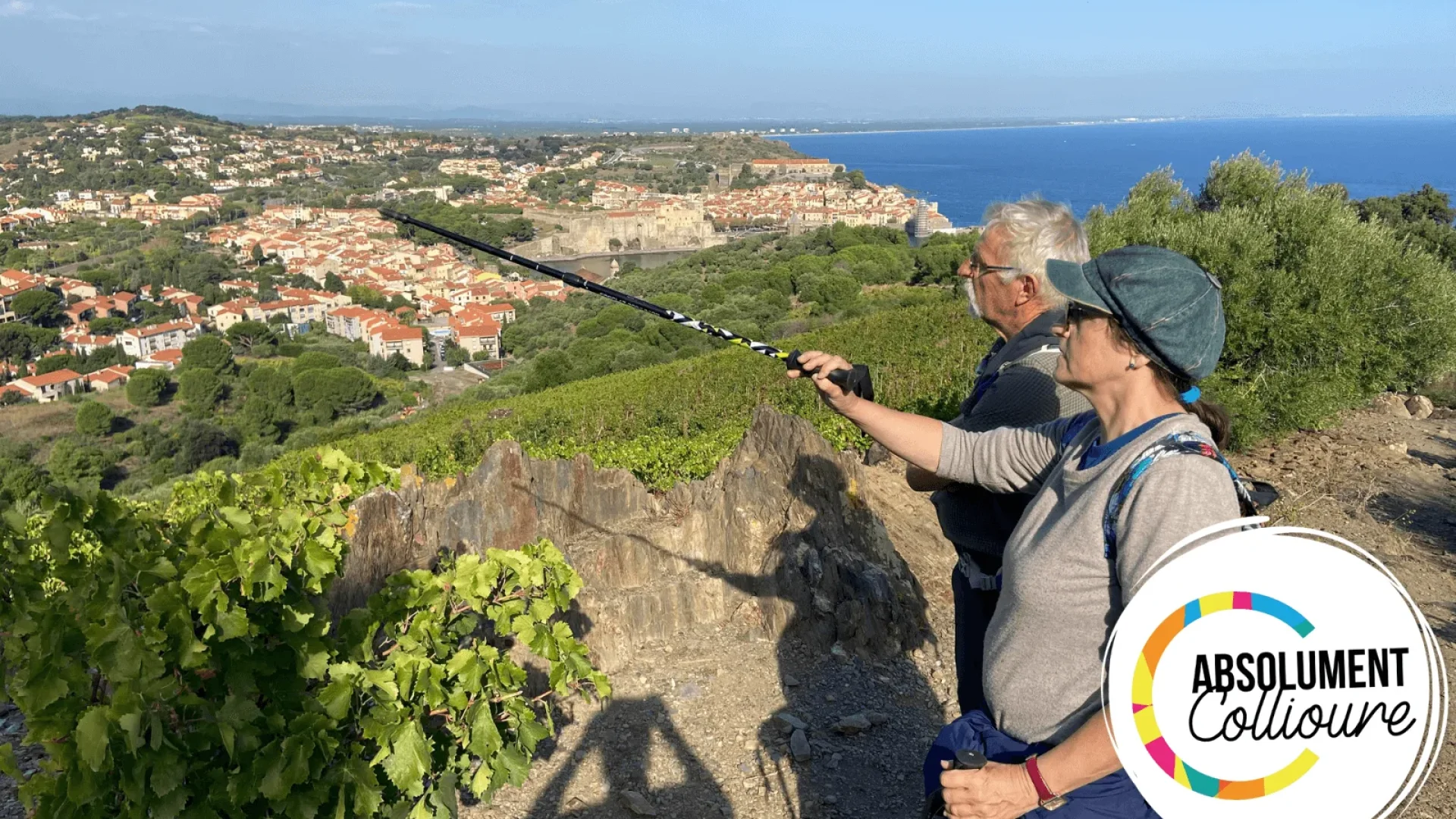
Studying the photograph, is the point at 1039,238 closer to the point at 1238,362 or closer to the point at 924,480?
the point at 924,480

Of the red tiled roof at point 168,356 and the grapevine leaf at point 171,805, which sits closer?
the grapevine leaf at point 171,805

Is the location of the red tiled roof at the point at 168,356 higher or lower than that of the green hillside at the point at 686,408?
lower

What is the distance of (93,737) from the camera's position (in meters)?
1.91

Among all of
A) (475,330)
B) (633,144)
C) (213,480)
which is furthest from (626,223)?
(633,144)

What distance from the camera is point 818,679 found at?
463 centimetres

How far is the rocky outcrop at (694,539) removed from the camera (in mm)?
4773

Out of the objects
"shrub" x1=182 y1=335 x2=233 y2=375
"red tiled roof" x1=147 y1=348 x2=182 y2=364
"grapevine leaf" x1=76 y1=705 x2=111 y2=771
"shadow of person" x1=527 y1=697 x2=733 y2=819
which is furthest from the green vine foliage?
"red tiled roof" x1=147 y1=348 x2=182 y2=364

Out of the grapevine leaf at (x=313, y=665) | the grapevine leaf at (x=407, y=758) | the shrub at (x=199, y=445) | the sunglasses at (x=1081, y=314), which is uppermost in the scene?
the sunglasses at (x=1081, y=314)

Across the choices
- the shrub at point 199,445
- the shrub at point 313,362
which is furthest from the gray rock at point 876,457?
the shrub at point 313,362

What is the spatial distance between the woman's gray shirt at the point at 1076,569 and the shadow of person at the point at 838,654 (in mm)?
2194

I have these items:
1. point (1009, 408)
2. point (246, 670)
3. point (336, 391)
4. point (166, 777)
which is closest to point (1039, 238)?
point (1009, 408)

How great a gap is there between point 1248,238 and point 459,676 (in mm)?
11346

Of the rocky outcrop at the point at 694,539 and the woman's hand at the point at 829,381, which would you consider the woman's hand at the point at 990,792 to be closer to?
the woman's hand at the point at 829,381

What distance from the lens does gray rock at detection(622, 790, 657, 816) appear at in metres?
3.62
